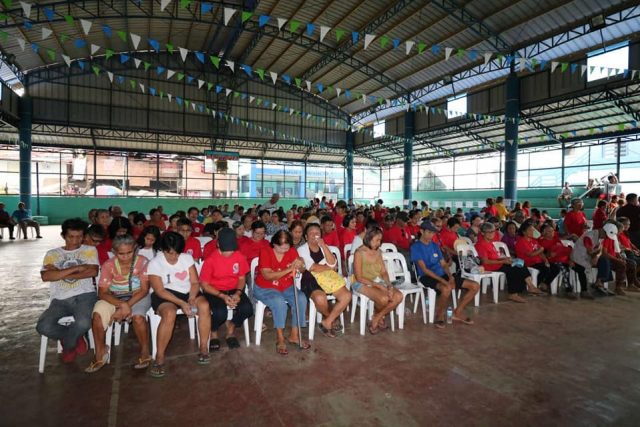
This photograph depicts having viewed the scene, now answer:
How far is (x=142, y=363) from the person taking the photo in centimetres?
291

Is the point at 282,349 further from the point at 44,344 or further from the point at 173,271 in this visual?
the point at 44,344

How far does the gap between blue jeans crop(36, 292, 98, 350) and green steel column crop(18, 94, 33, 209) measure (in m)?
17.0

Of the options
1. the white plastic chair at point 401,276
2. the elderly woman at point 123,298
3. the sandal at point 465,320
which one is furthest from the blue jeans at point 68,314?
the sandal at point 465,320

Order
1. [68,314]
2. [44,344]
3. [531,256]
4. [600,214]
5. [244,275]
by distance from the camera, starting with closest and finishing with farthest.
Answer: [44,344], [68,314], [244,275], [531,256], [600,214]

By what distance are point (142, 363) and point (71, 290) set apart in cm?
87

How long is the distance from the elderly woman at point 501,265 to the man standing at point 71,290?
4483 millimetres

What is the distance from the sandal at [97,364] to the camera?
280cm

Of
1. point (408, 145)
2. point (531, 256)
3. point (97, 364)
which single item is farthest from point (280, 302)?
point (408, 145)

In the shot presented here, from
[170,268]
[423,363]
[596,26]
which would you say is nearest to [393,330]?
[423,363]

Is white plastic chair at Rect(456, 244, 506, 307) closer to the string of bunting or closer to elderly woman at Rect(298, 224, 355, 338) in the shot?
elderly woman at Rect(298, 224, 355, 338)

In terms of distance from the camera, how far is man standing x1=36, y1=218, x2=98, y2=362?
2.86 meters

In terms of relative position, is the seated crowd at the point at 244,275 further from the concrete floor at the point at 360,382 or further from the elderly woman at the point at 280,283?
the concrete floor at the point at 360,382

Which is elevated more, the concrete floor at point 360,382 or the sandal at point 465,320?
the sandal at point 465,320

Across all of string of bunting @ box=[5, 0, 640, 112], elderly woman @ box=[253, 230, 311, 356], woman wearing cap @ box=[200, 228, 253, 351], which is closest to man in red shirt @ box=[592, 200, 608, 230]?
string of bunting @ box=[5, 0, 640, 112]
